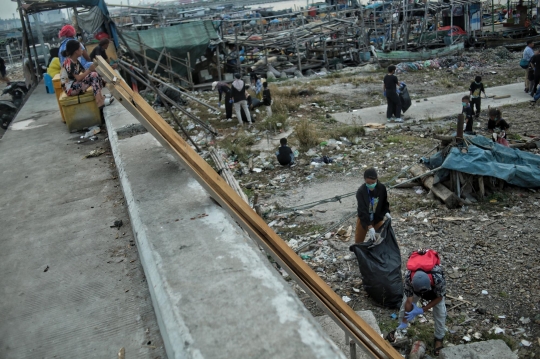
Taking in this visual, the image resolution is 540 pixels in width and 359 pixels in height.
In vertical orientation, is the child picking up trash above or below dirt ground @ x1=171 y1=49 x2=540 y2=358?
above

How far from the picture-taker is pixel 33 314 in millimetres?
2549

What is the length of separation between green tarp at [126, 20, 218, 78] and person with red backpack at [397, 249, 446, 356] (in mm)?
15351

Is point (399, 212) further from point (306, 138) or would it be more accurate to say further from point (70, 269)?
point (70, 269)

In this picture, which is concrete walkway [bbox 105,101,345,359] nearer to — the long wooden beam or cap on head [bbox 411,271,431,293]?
the long wooden beam

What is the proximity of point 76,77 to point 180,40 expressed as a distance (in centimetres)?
1302

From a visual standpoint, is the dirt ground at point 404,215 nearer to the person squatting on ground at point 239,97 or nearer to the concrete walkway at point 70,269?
the person squatting on ground at point 239,97

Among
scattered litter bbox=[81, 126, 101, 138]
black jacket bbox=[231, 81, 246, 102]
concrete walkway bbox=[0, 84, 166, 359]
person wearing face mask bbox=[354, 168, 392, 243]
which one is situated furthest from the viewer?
black jacket bbox=[231, 81, 246, 102]

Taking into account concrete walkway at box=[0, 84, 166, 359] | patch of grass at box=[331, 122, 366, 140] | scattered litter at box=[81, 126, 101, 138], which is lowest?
patch of grass at box=[331, 122, 366, 140]

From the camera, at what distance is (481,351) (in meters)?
3.55

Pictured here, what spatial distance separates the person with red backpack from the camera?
3.87 m

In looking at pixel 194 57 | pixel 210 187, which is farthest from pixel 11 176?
pixel 194 57

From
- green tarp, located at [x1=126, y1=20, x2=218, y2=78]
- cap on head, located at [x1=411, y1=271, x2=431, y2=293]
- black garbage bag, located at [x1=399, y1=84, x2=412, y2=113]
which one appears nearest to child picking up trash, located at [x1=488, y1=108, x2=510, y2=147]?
black garbage bag, located at [x1=399, y1=84, x2=412, y2=113]

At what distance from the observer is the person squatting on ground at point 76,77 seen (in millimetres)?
5750

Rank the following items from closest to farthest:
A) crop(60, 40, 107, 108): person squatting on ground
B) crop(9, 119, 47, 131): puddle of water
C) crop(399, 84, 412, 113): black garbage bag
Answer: crop(60, 40, 107, 108): person squatting on ground, crop(9, 119, 47, 131): puddle of water, crop(399, 84, 412, 113): black garbage bag
